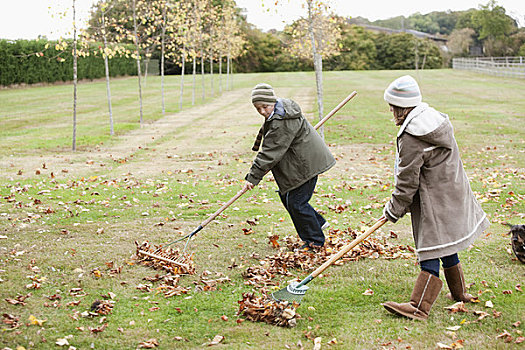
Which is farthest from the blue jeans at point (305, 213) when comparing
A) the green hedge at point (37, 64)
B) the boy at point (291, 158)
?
the green hedge at point (37, 64)

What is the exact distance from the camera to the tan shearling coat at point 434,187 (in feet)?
14.2

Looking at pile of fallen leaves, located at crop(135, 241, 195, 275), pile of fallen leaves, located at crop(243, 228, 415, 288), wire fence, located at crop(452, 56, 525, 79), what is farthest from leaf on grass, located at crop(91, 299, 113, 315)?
wire fence, located at crop(452, 56, 525, 79)

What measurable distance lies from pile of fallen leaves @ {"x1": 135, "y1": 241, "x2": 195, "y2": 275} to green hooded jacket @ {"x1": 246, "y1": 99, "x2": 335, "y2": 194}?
1152mm

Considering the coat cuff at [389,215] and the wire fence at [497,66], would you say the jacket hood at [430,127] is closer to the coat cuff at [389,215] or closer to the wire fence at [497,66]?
the coat cuff at [389,215]

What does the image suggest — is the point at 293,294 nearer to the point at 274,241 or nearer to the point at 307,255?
the point at 307,255

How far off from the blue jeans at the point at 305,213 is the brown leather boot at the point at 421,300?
171 centimetres

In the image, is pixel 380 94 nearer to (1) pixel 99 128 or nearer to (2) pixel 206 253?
(1) pixel 99 128

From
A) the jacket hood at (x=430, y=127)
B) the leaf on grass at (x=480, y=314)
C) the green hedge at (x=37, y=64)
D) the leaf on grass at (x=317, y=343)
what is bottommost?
the leaf on grass at (x=317, y=343)

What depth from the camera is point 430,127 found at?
13.9 ft

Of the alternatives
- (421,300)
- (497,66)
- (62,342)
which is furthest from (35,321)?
(497,66)

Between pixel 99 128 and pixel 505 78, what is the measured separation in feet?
116

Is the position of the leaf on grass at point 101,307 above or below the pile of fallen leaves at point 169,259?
below

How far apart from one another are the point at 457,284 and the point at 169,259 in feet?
9.84

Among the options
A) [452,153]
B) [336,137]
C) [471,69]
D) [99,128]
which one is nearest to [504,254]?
[452,153]
